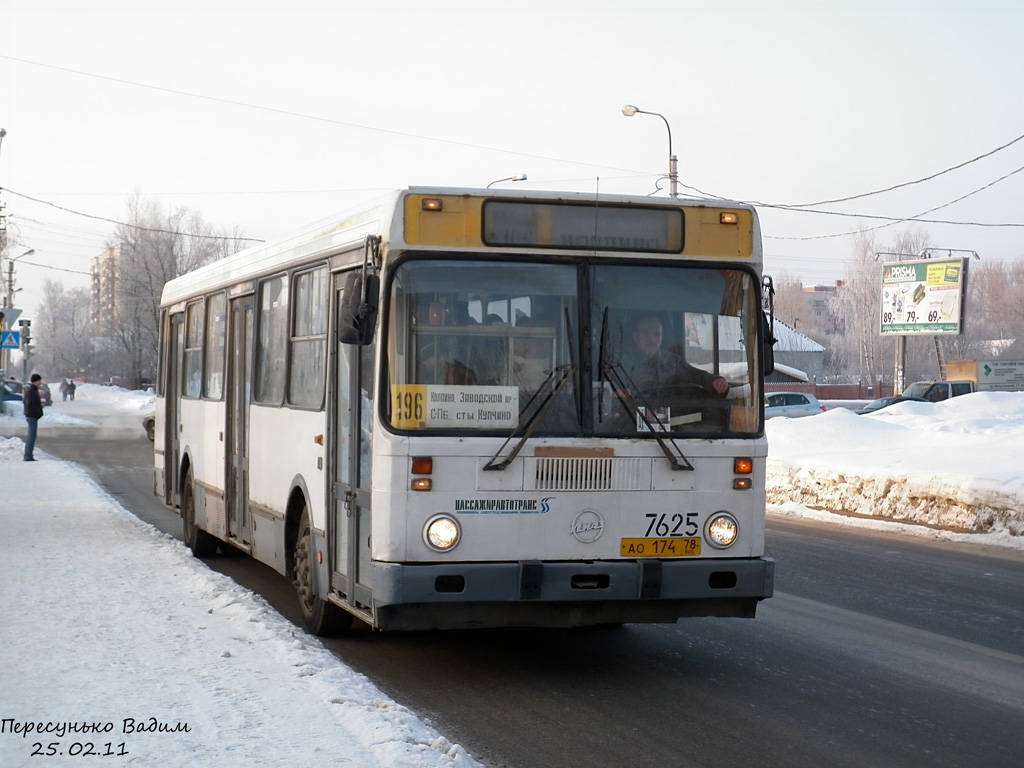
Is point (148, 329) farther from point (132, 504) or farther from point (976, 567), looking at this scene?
point (976, 567)

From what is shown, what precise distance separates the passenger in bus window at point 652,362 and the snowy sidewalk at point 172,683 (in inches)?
91.0

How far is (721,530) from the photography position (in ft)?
24.0

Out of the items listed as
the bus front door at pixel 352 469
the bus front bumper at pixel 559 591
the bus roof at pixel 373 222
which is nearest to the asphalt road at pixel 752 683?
the bus front bumper at pixel 559 591

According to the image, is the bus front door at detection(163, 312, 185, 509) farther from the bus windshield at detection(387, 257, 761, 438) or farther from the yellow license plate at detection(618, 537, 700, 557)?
the yellow license plate at detection(618, 537, 700, 557)

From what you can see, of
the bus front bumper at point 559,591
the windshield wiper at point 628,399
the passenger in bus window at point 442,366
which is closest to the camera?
the bus front bumper at point 559,591

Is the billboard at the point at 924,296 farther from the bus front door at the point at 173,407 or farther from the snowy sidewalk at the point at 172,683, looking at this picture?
the snowy sidewalk at the point at 172,683

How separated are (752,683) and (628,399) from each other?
A: 1839mm

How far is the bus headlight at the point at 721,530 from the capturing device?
287 inches

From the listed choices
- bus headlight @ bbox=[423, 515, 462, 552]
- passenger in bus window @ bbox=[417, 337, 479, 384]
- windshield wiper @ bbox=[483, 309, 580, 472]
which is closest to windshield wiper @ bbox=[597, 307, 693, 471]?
windshield wiper @ bbox=[483, 309, 580, 472]

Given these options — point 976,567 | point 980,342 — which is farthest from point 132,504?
point 980,342

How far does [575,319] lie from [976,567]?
7.39 m

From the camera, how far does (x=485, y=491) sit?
22.9 feet

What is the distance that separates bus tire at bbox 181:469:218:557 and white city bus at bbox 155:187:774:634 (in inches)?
207

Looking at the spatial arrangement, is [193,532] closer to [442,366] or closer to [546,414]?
[442,366]
